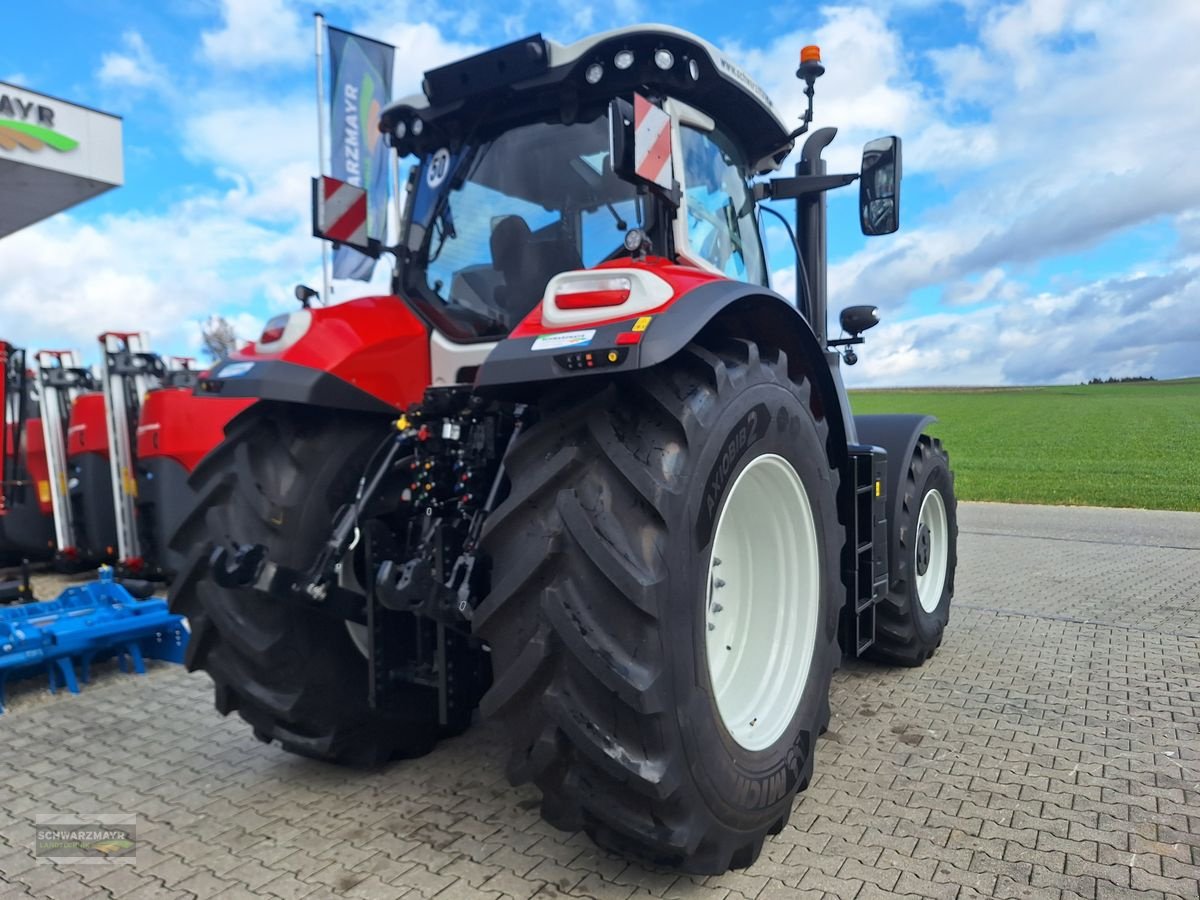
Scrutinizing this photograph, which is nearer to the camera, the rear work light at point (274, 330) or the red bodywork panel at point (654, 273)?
the red bodywork panel at point (654, 273)

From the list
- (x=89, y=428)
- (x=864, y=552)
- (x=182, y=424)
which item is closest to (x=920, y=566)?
(x=864, y=552)

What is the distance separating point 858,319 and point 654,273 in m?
2.29

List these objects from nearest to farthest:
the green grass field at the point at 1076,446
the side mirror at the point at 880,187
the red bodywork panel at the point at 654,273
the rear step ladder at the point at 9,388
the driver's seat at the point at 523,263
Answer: the red bodywork panel at the point at 654,273, the driver's seat at the point at 523,263, the side mirror at the point at 880,187, the rear step ladder at the point at 9,388, the green grass field at the point at 1076,446

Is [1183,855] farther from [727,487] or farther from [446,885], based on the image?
[446,885]

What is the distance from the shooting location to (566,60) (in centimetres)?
274

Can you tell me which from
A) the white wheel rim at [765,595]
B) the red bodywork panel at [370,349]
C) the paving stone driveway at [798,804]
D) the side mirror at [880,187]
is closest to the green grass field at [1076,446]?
the paving stone driveway at [798,804]

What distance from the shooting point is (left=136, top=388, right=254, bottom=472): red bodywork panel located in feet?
21.2

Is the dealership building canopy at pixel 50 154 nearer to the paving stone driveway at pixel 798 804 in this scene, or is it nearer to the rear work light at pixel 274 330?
the paving stone driveway at pixel 798 804

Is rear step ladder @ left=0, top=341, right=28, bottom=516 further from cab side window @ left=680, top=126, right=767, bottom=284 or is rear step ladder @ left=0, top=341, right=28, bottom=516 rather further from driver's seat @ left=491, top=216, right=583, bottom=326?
cab side window @ left=680, top=126, right=767, bottom=284

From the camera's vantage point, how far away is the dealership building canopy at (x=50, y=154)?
10492 mm

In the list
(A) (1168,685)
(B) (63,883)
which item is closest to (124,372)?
(B) (63,883)

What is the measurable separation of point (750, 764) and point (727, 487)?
2.52 feet

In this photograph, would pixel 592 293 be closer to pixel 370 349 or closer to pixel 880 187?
pixel 370 349

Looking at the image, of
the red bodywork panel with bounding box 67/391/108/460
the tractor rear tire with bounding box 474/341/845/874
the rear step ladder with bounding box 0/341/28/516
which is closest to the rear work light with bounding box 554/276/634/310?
the tractor rear tire with bounding box 474/341/845/874
